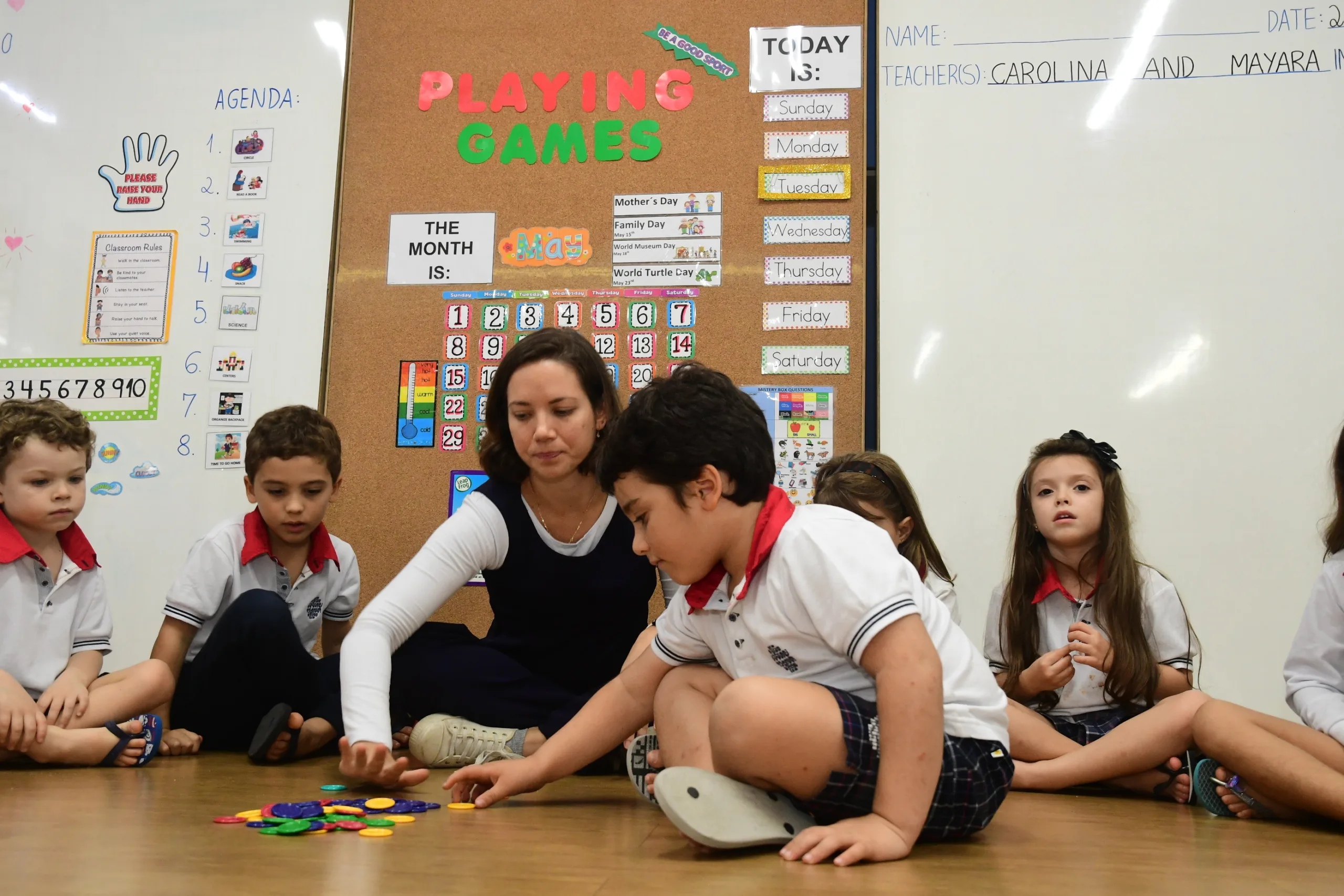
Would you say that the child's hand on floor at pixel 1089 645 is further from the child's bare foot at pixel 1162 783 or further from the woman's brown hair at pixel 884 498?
the woman's brown hair at pixel 884 498

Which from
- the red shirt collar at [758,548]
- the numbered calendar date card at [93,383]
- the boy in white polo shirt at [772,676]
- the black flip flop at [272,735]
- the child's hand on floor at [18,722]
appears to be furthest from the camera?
the numbered calendar date card at [93,383]

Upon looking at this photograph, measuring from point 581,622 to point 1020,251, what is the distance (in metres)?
1.46

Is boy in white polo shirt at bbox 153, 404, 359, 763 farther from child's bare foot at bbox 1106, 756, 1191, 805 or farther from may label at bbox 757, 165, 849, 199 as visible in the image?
child's bare foot at bbox 1106, 756, 1191, 805

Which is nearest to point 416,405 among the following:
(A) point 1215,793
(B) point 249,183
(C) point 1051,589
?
(B) point 249,183

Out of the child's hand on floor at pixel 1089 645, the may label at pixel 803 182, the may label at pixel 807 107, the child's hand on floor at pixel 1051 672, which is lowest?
the child's hand on floor at pixel 1051 672

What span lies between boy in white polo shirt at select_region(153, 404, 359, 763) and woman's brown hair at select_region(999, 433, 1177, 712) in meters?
1.31

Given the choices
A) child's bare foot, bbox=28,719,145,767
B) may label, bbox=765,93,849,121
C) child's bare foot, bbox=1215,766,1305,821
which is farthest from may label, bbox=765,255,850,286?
child's bare foot, bbox=28,719,145,767

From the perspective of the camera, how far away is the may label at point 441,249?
2.66 metres

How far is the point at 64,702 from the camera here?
1759mm

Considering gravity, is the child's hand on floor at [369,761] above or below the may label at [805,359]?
below

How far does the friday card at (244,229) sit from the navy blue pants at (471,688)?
4.69 feet

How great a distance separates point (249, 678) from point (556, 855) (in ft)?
3.69

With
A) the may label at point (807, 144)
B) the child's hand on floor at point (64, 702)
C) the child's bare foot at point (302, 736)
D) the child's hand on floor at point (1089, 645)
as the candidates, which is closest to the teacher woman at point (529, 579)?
the child's bare foot at point (302, 736)

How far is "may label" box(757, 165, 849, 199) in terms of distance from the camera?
258 cm
